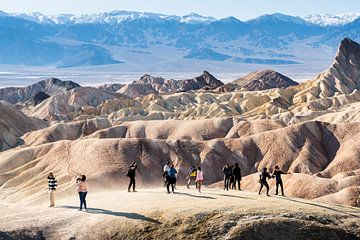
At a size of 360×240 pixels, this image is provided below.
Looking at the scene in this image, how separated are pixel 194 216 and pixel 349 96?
105m

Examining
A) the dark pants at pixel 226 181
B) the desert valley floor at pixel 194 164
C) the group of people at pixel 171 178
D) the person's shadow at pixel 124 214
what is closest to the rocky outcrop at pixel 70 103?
the desert valley floor at pixel 194 164

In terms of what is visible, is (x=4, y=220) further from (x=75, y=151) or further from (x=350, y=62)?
(x=350, y=62)

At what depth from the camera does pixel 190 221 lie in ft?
106

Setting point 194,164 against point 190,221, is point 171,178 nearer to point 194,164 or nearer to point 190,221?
point 190,221

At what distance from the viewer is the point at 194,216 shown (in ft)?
107

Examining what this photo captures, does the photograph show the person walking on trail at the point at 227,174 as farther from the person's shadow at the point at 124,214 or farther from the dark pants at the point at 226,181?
the person's shadow at the point at 124,214

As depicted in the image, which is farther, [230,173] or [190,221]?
[230,173]

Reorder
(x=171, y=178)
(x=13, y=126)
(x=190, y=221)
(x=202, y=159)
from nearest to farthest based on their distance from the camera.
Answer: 1. (x=190, y=221)
2. (x=171, y=178)
3. (x=202, y=159)
4. (x=13, y=126)

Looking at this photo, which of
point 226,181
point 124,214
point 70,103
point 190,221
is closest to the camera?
point 190,221

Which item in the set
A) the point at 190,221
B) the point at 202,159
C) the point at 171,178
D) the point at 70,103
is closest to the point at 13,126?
the point at 202,159

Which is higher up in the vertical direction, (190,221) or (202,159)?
(190,221)

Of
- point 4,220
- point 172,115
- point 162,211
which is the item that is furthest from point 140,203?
point 172,115

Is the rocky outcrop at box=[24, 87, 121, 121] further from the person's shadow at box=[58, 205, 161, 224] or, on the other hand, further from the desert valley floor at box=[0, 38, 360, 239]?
the person's shadow at box=[58, 205, 161, 224]

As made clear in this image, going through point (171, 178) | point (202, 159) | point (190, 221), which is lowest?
point (202, 159)
